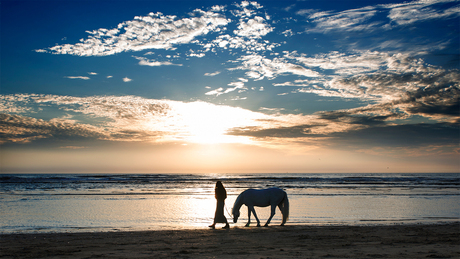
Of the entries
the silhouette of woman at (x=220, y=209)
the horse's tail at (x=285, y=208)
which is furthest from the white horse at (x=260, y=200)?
the silhouette of woman at (x=220, y=209)

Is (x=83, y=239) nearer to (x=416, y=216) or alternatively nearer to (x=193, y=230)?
(x=193, y=230)

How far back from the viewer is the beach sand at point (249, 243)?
6.88 metres

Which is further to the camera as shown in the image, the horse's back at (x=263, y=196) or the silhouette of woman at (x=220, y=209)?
the horse's back at (x=263, y=196)

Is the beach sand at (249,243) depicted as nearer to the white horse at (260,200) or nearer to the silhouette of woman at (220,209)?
the silhouette of woman at (220,209)

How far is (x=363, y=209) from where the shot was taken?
16094 mm

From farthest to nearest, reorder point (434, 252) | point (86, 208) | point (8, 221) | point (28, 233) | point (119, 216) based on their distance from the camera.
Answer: point (86, 208) → point (119, 216) → point (8, 221) → point (28, 233) → point (434, 252)

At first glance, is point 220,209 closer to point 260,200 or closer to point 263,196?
point 260,200

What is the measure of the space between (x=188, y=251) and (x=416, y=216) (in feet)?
40.4

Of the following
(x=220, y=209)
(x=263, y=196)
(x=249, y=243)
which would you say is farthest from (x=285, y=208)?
(x=249, y=243)

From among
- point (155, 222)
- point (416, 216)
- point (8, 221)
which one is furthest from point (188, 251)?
point (416, 216)

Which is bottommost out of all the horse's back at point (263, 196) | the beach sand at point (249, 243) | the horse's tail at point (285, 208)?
the beach sand at point (249, 243)

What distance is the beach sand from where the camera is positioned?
688cm

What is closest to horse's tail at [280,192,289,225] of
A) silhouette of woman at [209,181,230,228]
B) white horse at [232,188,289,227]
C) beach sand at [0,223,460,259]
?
white horse at [232,188,289,227]

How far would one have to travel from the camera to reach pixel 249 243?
26.5 ft
